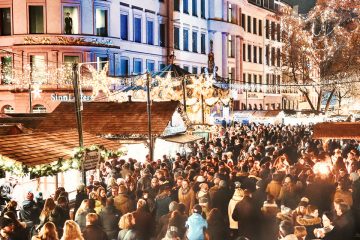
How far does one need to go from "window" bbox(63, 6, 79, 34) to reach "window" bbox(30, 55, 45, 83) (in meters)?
2.33

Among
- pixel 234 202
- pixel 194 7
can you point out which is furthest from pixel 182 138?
pixel 194 7

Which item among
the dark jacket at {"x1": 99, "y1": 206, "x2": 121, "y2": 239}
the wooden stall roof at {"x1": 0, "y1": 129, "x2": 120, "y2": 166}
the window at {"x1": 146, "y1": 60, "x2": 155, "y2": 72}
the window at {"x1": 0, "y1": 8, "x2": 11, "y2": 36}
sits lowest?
the dark jacket at {"x1": 99, "y1": 206, "x2": 121, "y2": 239}

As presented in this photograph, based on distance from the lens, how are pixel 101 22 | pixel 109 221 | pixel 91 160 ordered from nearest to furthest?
1. pixel 109 221
2. pixel 91 160
3. pixel 101 22

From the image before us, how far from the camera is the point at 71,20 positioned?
35.1 m

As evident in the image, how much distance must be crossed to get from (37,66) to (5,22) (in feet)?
12.9

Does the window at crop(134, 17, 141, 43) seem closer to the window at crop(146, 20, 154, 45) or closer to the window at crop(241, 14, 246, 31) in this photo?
the window at crop(146, 20, 154, 45)

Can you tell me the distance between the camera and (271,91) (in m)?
64.6

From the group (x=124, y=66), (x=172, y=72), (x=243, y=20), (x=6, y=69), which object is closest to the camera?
(x=172, y=72)

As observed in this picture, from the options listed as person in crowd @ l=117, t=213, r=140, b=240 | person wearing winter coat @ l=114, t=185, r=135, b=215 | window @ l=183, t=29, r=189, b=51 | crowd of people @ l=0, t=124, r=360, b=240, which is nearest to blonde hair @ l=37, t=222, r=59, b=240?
crowd of people @ l=0, t=124, r=360, b=240

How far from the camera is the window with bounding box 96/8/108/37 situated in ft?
120

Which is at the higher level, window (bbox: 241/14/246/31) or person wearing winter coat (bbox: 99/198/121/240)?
window (bbox: 241/14/246/31)

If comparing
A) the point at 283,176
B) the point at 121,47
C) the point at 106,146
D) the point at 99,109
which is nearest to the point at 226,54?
the point at 121,47

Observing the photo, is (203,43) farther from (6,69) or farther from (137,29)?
(6,69)

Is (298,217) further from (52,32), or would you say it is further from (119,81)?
(52,32)
